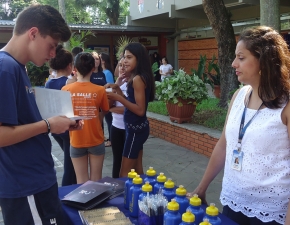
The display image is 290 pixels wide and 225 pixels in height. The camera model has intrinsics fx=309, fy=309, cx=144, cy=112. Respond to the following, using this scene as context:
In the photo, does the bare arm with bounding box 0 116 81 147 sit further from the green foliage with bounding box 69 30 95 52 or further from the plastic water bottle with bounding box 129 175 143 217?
the green foliage with bounding box 69 30 95 52

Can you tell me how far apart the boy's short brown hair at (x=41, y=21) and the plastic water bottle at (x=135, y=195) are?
3.00 feet

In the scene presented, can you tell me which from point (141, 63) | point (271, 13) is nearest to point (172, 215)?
point (141, 63)

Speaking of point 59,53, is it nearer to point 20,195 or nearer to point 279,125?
point 20,195

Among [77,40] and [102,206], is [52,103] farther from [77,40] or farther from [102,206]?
[77,40]

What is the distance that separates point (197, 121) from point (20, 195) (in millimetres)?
4746

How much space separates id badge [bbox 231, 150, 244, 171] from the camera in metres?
1.69

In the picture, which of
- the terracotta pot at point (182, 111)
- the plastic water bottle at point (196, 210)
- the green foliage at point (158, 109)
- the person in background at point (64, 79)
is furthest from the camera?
the green foliage at point (158, 109)

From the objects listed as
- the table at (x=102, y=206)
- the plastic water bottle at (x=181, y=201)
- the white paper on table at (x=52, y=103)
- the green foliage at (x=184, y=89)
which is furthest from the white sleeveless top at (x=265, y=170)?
the green foliage at (x=184, y=89)

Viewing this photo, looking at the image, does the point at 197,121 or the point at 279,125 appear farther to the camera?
the point at 197,121

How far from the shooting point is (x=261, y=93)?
64.9 inches

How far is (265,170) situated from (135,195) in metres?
0.72

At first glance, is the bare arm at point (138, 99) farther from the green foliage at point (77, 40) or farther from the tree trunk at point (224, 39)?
the green foliage at point (77, 40)

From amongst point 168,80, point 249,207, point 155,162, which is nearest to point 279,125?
point 249,207

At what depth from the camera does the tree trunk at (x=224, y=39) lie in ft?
21.7
